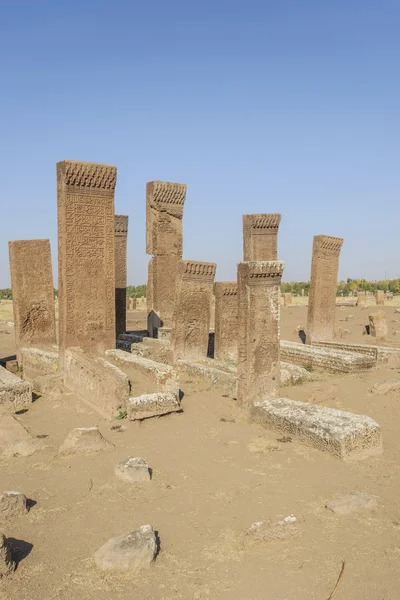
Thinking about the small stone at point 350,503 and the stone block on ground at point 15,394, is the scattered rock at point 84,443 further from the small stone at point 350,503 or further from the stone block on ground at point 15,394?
the small stone at point 350,503

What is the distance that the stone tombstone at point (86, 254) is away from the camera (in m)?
9.02

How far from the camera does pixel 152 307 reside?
583 inches

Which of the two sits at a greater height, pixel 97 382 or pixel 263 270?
pixel 263 270

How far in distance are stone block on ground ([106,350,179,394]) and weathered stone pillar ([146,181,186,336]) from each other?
5304 mm

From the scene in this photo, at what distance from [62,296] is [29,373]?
2.26 m

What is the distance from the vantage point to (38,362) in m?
10.0

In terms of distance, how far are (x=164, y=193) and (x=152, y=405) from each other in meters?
8.58

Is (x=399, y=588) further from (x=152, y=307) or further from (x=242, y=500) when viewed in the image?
(x=152, y=307)

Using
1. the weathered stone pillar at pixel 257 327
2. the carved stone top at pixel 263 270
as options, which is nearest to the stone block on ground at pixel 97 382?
the weathered stone pillar at pixel 257 327

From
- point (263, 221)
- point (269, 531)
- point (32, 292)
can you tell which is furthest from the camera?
point (263, 221)

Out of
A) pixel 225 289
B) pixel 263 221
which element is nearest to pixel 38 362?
pixel 225 289

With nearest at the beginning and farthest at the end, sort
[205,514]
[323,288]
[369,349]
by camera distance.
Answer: [205,514]
[369,349]
[323,288]

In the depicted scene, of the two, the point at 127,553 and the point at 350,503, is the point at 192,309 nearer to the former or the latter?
the point at 350,503

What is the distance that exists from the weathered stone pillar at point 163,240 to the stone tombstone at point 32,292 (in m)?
3.92
